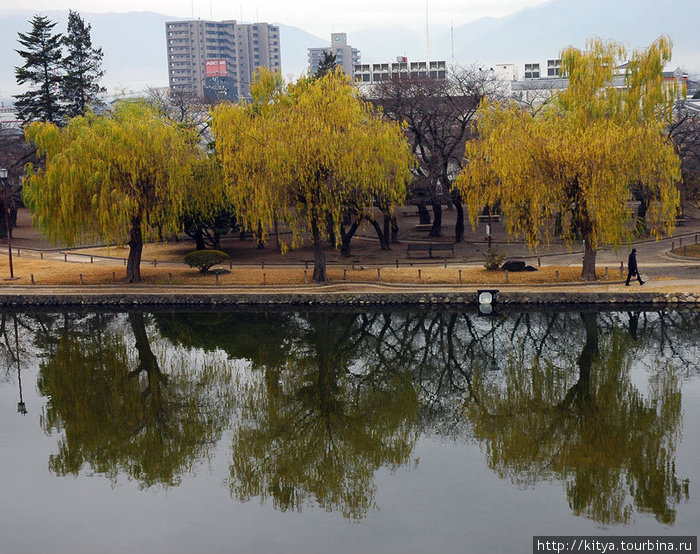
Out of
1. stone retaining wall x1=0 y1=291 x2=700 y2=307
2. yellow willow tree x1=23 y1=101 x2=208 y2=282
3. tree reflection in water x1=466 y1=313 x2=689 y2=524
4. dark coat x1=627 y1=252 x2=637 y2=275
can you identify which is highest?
yellow willow tree x1=23 y1=101 x2=208 y2=282

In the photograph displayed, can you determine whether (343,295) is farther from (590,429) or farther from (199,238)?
(590,429)

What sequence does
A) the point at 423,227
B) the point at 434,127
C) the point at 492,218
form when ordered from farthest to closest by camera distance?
the point at 492,218 < the point at 423,227 < the point at 434,127

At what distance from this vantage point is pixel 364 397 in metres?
26.2

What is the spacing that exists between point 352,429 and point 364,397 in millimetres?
2927

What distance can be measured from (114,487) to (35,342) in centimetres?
1705

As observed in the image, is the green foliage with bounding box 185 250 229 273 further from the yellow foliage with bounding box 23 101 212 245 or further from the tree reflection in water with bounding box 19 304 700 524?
the tree reflection in water with bounding box 19 304 700 524

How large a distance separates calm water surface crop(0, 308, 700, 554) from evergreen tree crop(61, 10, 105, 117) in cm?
3950

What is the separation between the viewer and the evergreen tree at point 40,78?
68.9 metres

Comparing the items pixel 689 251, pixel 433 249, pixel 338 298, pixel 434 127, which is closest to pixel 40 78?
pixel 434 127

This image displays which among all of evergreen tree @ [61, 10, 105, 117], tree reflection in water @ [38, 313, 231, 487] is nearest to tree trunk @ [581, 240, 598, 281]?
tree reflection in water @ [38, 313, 231, 487]

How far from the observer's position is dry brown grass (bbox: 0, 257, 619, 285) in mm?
38656

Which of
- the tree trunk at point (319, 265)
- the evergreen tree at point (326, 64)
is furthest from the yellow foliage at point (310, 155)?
the evergreen tree at point (326, 64)

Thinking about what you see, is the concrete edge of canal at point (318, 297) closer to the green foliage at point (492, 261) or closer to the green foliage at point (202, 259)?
the green foliage at point (202, 259)

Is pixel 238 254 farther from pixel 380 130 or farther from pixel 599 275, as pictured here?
pixel 599 275
